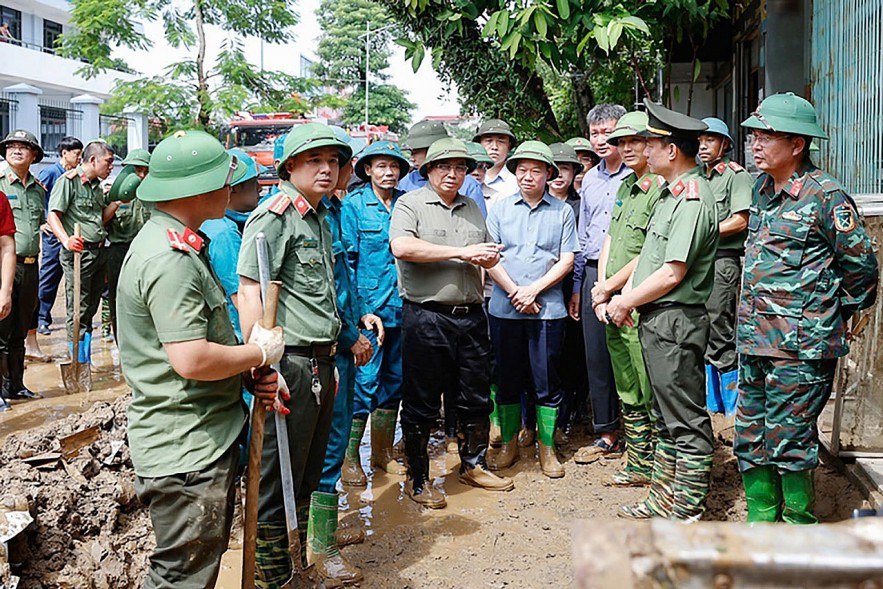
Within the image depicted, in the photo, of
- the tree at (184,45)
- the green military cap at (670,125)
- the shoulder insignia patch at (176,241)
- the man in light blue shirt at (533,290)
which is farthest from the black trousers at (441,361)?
the tree at (184,45)

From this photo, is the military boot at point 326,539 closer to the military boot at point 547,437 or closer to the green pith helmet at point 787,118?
the military boot at point 547,437

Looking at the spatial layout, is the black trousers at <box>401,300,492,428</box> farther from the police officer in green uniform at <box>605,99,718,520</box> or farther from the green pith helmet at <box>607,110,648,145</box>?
the green pith helmet at <box>607,110,648,145</box>

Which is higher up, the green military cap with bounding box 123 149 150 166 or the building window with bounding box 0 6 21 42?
the building window with bounding box 0 6 21 42

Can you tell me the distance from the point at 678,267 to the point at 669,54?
17.7 feet

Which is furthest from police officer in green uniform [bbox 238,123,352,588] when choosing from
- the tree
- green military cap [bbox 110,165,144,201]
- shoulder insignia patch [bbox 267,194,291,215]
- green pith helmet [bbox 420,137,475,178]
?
the tree

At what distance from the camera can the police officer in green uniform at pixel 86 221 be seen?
7.83m

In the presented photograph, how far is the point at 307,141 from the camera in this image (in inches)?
142

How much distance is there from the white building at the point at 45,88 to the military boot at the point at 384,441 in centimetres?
1799

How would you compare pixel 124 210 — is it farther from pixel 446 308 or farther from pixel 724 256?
pixel 724 256

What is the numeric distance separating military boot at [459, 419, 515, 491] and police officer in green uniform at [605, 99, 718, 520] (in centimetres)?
119

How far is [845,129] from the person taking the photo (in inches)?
224

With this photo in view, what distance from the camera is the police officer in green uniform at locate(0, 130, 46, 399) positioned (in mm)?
7191


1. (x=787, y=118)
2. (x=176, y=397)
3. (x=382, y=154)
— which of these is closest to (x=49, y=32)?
Answer: (x=382, y=154)

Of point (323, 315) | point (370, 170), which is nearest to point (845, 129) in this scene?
point (370, 170)
